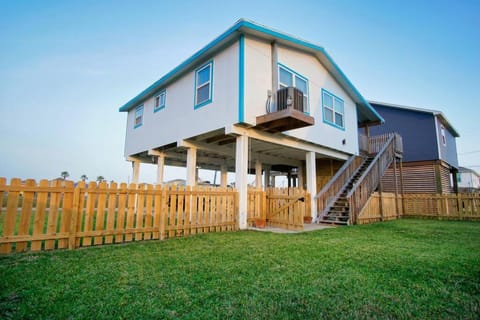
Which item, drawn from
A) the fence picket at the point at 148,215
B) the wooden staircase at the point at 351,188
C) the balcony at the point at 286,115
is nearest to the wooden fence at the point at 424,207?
the wooden staircase at the point at 351,188

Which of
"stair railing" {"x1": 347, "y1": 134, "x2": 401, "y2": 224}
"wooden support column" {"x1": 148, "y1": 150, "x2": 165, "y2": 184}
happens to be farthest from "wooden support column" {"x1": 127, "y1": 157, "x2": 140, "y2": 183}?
"stair railing" {"x1": 347, "y1": 134, "x2": 401, "y2": 224}

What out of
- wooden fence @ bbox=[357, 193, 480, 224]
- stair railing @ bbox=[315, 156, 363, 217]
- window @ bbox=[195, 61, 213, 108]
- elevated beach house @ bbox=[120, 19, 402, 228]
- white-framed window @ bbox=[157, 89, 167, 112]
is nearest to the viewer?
elevated beach house @ bbox=[120, 19, 402, 228]

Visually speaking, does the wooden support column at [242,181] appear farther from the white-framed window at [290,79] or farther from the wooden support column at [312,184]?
the wooden support column at [312,184]

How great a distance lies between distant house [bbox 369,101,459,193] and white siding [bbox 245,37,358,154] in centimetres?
676

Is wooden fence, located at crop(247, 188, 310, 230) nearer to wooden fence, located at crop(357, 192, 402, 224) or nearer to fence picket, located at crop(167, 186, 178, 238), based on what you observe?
fence picket, located at crop(167, 186, 178, 238)

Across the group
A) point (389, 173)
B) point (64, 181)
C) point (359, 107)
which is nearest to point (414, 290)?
point (64, 181)

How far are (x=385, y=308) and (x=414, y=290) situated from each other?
0.75 metres

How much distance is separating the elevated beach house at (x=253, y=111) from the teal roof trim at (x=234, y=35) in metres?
0.04

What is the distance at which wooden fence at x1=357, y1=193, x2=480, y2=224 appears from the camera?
37.0 feet

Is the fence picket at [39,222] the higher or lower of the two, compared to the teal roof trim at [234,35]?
lower

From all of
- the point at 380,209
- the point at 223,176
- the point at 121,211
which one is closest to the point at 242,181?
the point at 121,211

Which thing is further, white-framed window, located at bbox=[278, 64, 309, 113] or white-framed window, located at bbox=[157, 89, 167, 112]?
white-framed window, located at bbox=[157, 89, 167, 112]

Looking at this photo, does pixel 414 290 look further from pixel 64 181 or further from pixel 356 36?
pixel 356 36

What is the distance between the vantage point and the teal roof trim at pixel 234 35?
7.65 m
